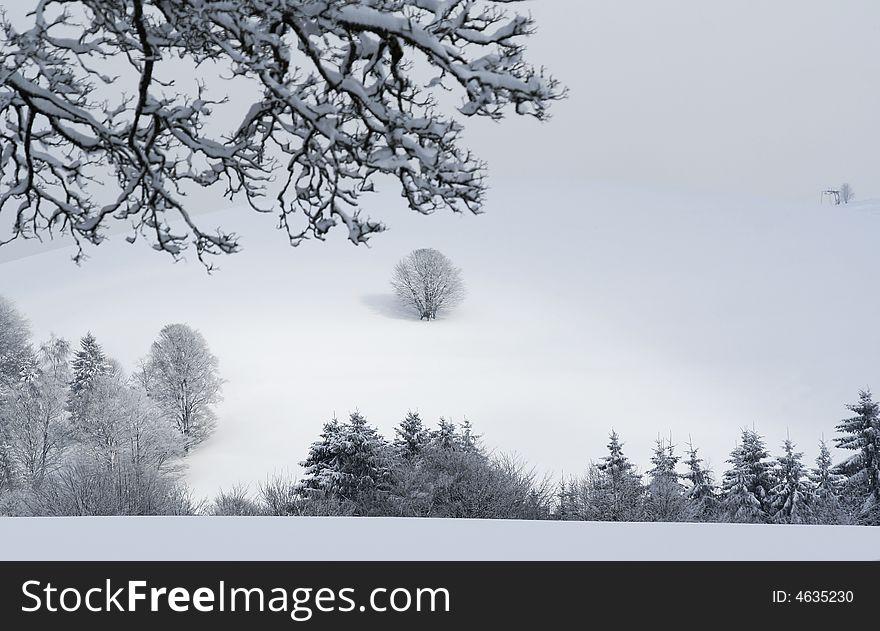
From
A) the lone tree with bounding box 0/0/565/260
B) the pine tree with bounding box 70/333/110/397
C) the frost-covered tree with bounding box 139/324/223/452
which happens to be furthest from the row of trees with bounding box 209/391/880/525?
the lone tree with bounding box 0/0/565/260

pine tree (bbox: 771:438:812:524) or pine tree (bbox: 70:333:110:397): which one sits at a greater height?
pine tree (bbox: 70:333:110:397)

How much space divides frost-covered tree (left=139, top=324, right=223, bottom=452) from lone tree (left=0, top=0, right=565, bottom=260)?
2744 centimetres

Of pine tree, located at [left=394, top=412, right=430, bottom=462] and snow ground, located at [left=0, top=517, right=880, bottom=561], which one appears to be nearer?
snow ground, located at [left=0, top=517, right=880, bottom=561]

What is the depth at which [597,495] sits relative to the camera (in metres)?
24.4

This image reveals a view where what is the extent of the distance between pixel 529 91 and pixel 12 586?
3.01m

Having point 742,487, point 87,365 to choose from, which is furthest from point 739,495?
point 87,365

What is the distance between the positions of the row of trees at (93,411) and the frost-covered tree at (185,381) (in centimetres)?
4

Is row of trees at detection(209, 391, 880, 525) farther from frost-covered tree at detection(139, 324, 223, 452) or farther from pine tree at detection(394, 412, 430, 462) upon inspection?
frost-covered tree at detection(139, 324, 223, 452)

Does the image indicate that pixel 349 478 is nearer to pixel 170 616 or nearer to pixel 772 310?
pixel 170 616

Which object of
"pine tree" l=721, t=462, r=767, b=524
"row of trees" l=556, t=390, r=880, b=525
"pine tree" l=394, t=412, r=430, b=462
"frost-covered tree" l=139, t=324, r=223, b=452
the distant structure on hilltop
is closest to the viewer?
"row of trees" l=556, t=390, r=880, b=525

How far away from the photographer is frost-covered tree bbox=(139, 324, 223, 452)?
104 ft

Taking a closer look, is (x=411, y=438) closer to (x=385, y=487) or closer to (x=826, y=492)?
(x=385, y=487)

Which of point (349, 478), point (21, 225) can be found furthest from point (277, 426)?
point (21, 225)

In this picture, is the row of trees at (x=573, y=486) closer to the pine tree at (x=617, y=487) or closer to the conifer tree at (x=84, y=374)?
the pine tree at (x=617, y=487)
